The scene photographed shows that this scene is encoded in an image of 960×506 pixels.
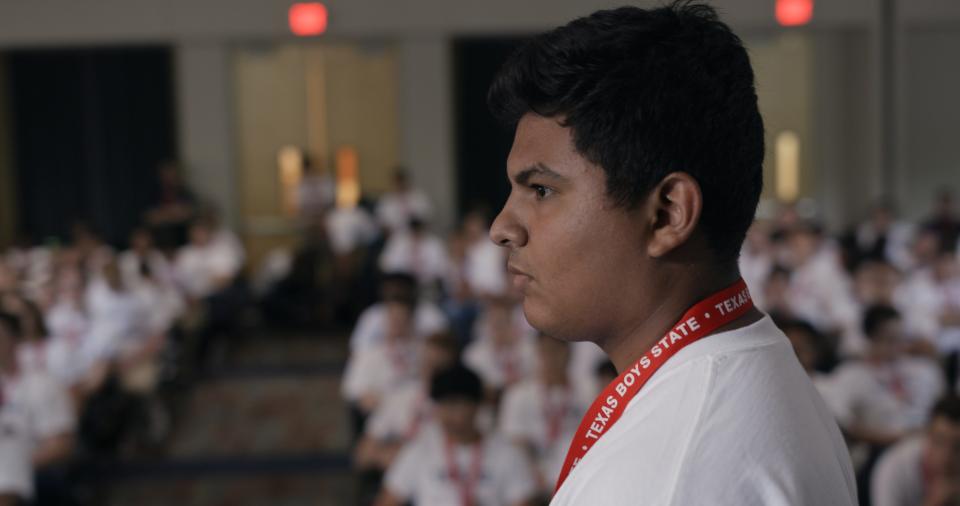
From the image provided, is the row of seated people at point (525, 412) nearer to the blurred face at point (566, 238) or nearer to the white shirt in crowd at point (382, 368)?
the white shirt in crowd at point (382, 368)

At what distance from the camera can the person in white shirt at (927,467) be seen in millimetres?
3635

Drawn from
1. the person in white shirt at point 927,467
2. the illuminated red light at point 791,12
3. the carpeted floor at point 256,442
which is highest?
the illuminated red light at point 791,12

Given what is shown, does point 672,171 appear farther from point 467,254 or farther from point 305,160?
point 305,160

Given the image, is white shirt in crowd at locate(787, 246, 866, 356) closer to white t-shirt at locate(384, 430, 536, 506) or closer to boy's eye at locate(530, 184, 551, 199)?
white t-shirt at locate(384, 430, 536, 506)

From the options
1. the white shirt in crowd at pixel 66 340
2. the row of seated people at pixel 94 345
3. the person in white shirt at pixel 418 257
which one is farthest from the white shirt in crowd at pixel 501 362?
the person in white shirt at pixel 418 257

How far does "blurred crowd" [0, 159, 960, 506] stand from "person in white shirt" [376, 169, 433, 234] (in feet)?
0.06

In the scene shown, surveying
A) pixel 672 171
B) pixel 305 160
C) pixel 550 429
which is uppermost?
pixel 672 171

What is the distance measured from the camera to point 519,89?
2.80 ft

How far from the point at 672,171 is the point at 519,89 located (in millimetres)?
142

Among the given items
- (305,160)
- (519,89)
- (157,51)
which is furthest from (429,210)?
(519,89)

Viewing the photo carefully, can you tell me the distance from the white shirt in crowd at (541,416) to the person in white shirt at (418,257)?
371cm

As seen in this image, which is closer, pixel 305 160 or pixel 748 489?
pixel 748 489

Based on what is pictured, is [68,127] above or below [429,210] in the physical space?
above

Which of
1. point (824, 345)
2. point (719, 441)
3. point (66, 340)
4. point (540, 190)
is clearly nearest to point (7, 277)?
point (66, 340)
